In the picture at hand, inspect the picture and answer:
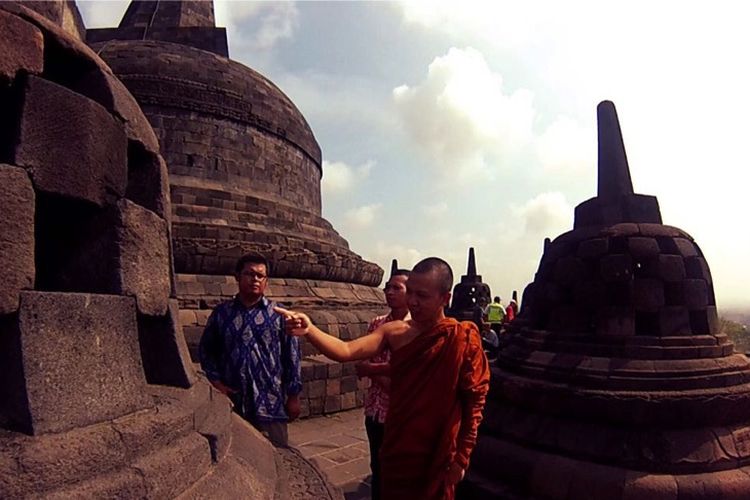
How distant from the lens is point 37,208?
→ 1.91m

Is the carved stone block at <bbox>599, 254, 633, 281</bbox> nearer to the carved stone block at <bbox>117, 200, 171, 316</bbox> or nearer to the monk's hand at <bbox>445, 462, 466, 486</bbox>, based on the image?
the monk's hand at <bbox>445, 462, 466, 486</bbox>

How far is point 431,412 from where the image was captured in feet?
7.01

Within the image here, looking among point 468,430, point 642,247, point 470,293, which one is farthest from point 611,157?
point 470,293

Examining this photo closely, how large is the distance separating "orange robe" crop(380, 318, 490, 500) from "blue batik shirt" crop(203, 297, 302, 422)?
37.6 inches

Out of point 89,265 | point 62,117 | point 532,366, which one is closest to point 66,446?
point 89,265

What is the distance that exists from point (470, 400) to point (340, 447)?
11.4 feet

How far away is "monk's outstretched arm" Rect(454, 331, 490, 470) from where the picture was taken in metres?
2.13

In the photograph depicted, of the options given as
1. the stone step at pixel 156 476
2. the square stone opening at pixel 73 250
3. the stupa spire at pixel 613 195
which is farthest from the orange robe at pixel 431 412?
the stupa spire at pixel 613 195

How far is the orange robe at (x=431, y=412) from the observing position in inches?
82.8

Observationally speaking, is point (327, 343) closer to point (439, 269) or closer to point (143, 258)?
point (439, 269)

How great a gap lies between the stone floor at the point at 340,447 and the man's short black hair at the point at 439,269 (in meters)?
2.17

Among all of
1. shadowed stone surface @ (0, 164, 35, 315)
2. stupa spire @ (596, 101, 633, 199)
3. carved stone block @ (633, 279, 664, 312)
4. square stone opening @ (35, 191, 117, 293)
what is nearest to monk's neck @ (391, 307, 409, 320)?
square stone opening @ (35, 191, 117, 293)

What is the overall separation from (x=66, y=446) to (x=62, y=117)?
120 cm

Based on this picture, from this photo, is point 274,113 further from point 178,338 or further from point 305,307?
point 178,338
